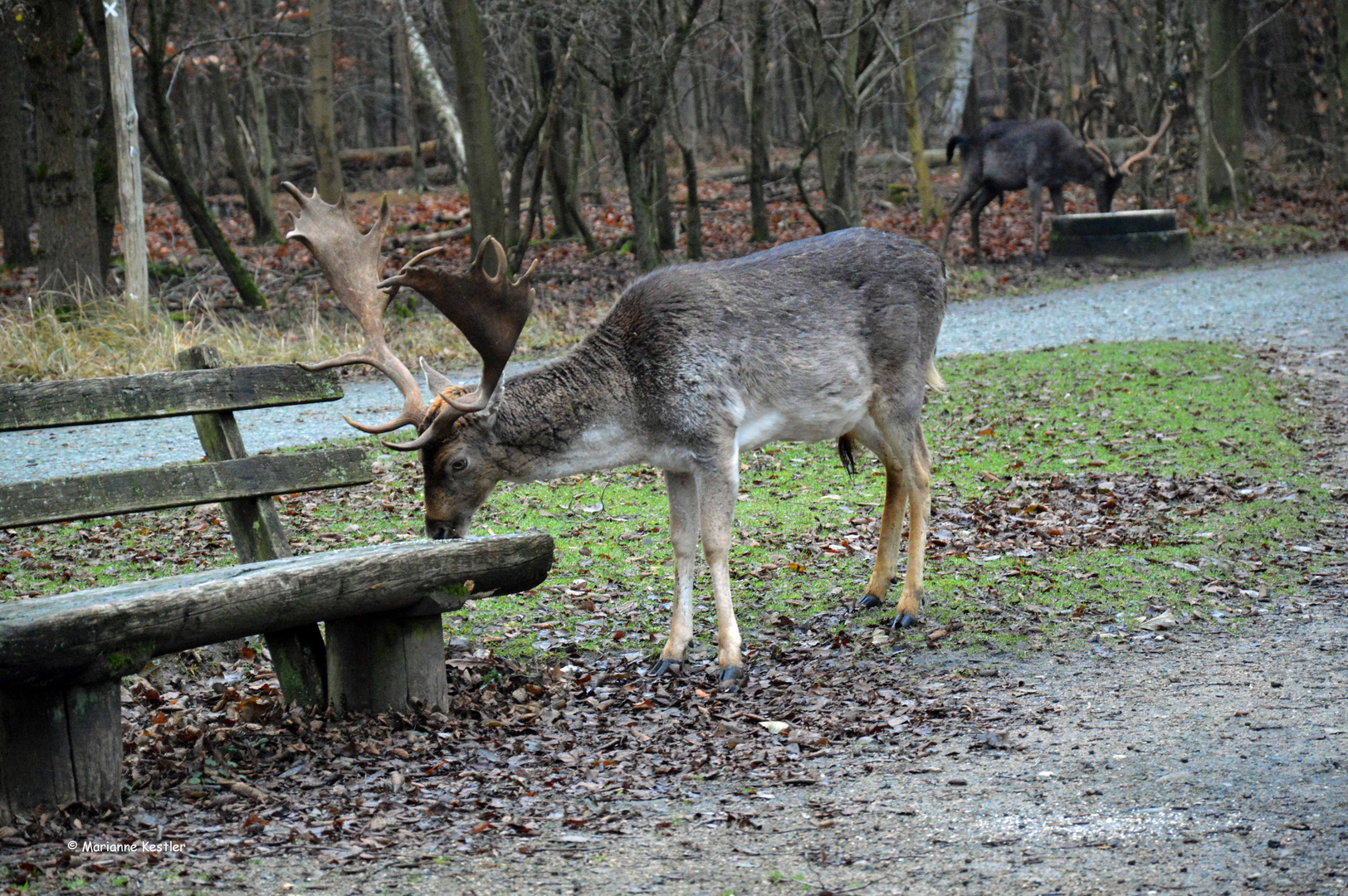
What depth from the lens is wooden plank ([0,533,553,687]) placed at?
386 centimetres

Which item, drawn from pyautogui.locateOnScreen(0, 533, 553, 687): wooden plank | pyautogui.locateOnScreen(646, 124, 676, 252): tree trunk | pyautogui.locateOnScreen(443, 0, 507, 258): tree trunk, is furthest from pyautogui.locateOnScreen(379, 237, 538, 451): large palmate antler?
pyautogui.locateOnScreen(646, 124, 676, 252): tree trunk

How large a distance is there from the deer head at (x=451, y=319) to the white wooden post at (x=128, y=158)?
8508mm

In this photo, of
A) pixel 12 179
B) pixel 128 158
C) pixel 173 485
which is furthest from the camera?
pixel 12 179

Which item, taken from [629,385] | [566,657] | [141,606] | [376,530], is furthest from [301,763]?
[376,530]

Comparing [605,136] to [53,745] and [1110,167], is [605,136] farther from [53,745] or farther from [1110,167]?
[53,745]

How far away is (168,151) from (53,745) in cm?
1342

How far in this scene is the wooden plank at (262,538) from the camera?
5.28 meters

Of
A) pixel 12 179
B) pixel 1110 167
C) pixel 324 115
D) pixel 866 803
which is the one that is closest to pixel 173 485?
pixel 866 803

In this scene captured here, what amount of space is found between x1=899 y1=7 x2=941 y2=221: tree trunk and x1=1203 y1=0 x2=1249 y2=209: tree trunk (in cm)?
507

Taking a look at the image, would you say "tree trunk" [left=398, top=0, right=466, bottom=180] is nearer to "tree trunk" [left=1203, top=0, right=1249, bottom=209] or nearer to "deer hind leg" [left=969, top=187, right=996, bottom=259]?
"deer hind leg" [left=969, top=187, right=996, bottom=259]

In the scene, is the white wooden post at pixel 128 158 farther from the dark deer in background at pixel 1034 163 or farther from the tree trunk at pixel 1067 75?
the tree trunk at pixel 1067 75

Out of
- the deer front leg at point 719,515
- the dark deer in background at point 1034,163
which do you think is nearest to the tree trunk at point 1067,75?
the dark deer in background at point 1034,163

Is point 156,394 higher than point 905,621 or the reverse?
higher

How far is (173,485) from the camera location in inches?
211
